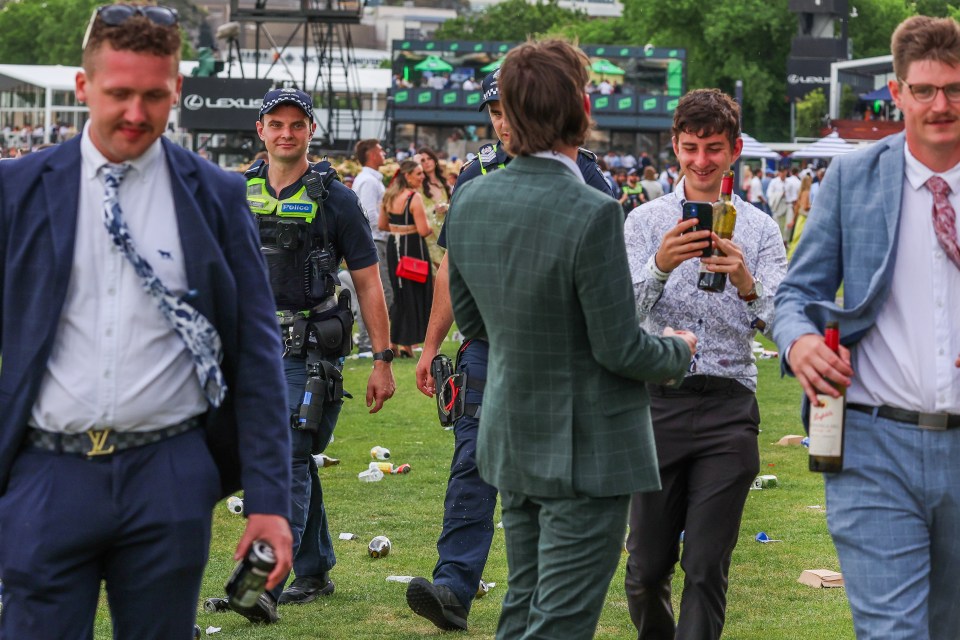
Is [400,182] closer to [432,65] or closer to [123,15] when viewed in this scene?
[123,15]

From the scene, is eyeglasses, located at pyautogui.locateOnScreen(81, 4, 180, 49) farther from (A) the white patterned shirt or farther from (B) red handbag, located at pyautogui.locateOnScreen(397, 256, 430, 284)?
(B) red handbag, located at pyautogui.locateOnScreen(397, 256, 430, 284)

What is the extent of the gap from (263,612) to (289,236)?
158cm

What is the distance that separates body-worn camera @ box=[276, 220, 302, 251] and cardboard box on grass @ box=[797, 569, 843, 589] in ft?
9.37

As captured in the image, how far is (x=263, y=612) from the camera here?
21.6ft

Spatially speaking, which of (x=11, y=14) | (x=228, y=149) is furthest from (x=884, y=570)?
(x=11, y=14)

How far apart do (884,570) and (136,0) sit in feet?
7.62

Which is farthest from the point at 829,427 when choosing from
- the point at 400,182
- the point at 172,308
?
the point at 400,182

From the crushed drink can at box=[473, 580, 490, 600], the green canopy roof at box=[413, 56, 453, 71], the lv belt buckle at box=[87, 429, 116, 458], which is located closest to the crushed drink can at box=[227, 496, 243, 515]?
the crushed drink can at box=[473, 580, 490, 600]

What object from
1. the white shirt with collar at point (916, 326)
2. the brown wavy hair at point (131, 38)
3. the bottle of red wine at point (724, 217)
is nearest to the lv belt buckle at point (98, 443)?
the brown wavy hair at point (131, 38)

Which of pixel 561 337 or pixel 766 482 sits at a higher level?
pixel 561 337

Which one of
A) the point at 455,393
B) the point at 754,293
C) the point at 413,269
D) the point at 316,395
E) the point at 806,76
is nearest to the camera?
the point at 754,293

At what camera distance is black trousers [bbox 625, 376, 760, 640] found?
205 inches

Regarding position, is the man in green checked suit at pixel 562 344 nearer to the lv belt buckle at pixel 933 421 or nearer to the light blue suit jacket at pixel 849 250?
the light blue suit jacket at pixel 849 250

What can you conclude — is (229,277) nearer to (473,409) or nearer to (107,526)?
(107,526)
